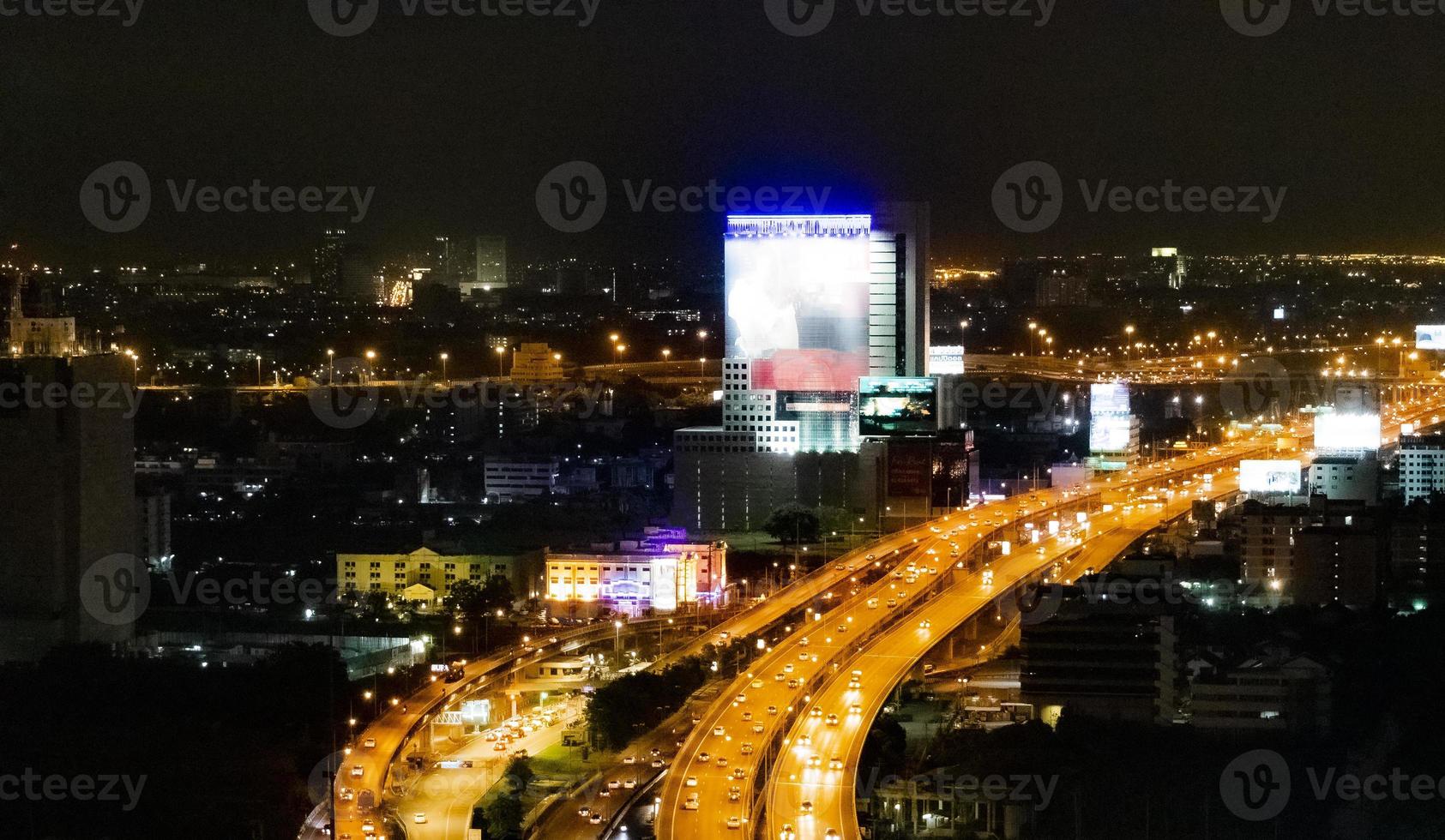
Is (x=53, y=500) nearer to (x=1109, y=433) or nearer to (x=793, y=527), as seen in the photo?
(x=793, y=527)

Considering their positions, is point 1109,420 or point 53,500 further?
point 1109,420

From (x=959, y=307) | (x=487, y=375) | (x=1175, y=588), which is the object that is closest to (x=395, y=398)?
(x=487, y=375)

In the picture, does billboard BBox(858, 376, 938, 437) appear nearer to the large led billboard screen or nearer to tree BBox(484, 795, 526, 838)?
the large led billboard screen

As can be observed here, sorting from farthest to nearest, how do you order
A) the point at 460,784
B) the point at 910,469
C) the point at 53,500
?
the point at 910,469 → the point at 53,500 → the point at 460,784

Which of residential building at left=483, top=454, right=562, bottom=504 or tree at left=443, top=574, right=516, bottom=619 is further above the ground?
residential building at left=483, top=454, right=562, bottom=504

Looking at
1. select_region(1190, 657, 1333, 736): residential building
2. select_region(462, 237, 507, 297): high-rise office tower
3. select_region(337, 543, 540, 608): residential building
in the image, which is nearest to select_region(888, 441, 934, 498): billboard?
select_region(337, 543, 540, 608): residential building

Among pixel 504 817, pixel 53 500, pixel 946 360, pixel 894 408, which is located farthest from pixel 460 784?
pixel 946 360
